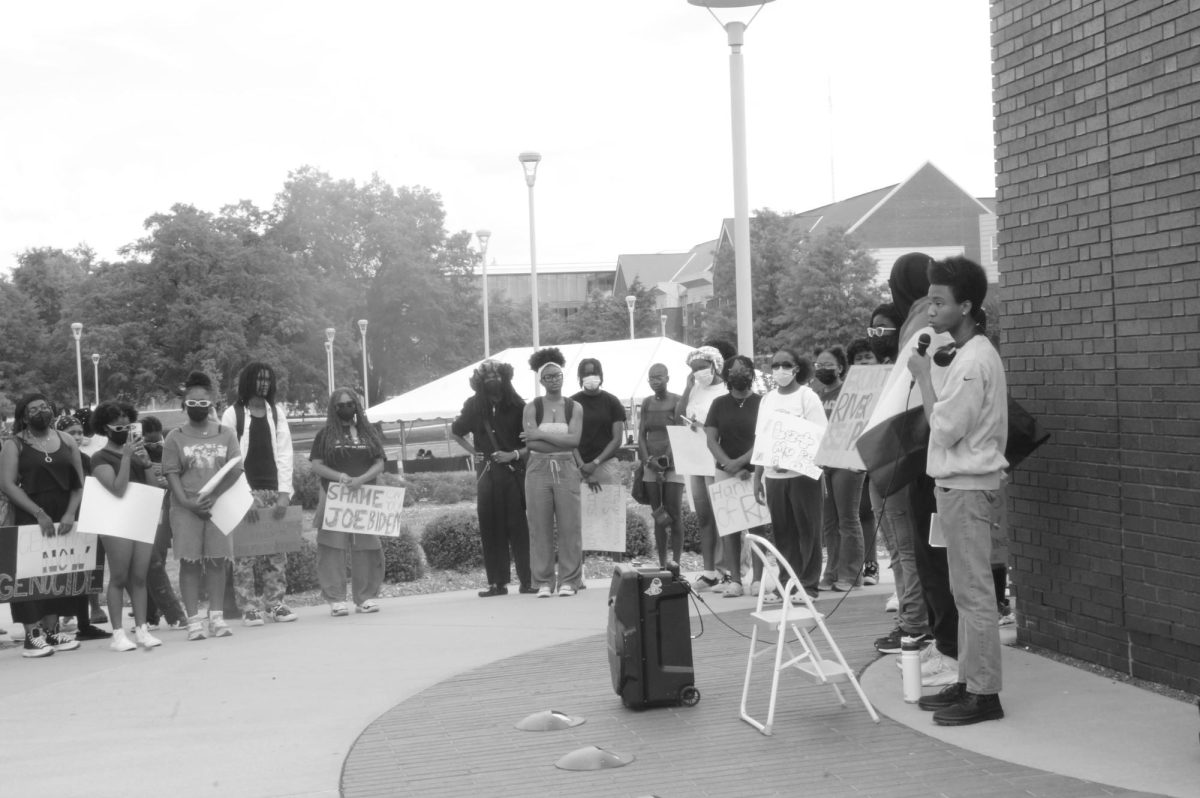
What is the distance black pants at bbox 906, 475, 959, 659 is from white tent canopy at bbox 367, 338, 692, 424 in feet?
57.0

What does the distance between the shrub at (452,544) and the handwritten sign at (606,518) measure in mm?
2267

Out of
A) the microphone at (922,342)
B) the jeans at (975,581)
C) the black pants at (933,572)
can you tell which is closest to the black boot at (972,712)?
the jeans at (975,581)

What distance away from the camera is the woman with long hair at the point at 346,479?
10.5m

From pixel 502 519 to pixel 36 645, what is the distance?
379 cm

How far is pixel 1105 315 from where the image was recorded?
675cm

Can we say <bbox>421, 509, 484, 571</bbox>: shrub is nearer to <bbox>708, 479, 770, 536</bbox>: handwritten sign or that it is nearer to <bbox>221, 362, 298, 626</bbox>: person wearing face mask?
<bbox>221, 362, 298, 626</bbox>: person wearing face mask

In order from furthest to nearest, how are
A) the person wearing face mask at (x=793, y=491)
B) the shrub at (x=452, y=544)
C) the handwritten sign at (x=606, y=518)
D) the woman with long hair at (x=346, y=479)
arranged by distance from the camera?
the shrub at (x=452, y=544) < the handwritten sign at (x=606, y=518) < the woman with long hair at (x=346, y=479) < the person wearing face mask at (x=793, y=491)

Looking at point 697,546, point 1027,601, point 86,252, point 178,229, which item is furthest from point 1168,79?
point 86,252

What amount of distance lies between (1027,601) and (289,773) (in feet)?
14.4

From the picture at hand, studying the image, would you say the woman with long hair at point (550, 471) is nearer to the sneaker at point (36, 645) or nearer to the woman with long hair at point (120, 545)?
the woman with long hair at point (120, 545)

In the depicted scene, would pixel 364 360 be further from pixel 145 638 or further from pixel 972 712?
pixel 972 712

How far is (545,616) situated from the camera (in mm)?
9914

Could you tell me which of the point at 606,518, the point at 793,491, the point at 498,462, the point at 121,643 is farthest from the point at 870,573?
the point at 121,643

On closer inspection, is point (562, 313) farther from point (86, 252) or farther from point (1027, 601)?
point (1027, 601)
